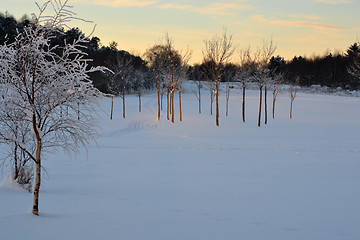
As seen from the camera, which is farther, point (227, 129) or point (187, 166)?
point (227, 129)

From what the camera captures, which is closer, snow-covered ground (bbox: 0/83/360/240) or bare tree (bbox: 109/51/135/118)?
snow-covered ground (bbox: 0/83/360/240)

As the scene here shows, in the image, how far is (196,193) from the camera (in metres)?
9.46

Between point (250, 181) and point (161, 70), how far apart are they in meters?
24.1

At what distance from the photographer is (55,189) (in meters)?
9.70

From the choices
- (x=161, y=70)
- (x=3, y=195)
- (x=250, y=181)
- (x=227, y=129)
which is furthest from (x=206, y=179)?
(x=161, y=70)

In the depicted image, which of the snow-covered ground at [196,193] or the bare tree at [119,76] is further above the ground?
the bare tree at [119,76]

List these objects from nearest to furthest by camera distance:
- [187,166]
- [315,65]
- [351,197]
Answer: [351,197], [187,166], [315,65]

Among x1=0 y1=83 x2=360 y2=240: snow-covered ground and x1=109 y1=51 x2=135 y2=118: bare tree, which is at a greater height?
x1=109 y1=51 x2=135 y2=118: bare tree

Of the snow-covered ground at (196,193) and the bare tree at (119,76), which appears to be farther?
the bare tree at (119,76)

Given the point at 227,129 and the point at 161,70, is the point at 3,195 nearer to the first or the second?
the point at 227,129

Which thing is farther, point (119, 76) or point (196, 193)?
point (119, 76)

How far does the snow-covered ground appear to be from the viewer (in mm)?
6344

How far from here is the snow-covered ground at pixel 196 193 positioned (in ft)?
20.8

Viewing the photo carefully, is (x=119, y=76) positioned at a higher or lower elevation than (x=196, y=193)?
higher
